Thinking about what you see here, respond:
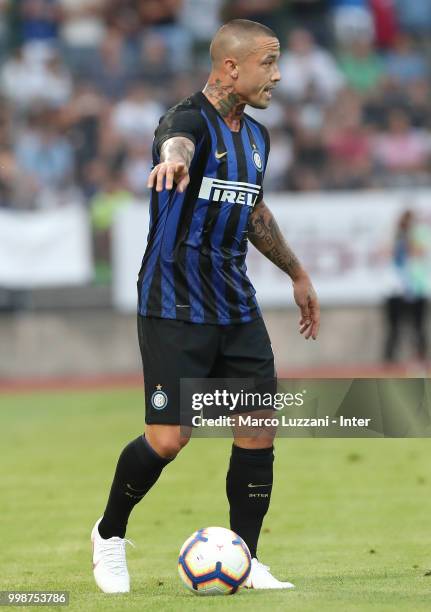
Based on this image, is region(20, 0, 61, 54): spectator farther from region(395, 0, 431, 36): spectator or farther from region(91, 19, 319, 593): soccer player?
region(91, 19, 319, 593): soccer player

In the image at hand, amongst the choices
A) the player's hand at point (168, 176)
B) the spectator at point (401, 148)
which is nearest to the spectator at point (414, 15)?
the spectator at point (401, 148)

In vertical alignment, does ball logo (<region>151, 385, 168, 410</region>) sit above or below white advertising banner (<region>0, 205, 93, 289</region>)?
above

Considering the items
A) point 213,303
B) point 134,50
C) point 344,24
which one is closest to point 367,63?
point 344,24

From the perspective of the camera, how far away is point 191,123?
18.7 ft

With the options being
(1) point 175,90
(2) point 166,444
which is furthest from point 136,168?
(2) point 166,444

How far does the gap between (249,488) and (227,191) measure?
52.5 inches

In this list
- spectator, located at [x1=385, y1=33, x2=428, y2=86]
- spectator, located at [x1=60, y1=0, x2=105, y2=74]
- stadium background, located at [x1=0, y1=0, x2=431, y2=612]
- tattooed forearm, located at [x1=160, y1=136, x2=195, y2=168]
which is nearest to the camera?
tattooed forearm, located at [x1=160, y1=136, x2=195, y2=168]

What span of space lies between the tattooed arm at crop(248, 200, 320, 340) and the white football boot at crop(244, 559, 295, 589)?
1.17 m

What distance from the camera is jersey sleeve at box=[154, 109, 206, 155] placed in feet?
18.3

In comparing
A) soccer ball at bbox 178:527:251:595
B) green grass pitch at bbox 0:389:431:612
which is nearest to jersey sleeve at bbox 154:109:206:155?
soccer ball at bbox 178:527:251:595

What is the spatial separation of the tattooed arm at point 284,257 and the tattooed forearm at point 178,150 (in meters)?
0.94

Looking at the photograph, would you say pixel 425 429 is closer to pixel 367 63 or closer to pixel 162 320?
pixel 162 320

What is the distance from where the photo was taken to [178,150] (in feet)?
17.6

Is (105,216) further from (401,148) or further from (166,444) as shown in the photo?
(166,444)
